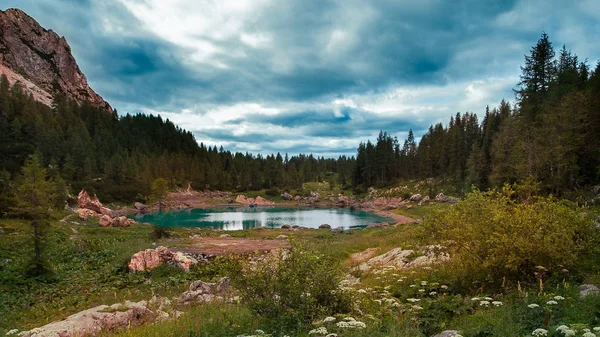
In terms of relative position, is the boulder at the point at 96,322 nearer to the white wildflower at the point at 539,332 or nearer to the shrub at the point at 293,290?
the shrub at the point at 293,290

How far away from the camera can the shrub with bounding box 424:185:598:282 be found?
9.73 metres

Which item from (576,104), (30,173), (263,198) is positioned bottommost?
(263,198)

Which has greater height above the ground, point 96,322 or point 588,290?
point 588,290

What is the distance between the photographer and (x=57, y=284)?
60.8 feet

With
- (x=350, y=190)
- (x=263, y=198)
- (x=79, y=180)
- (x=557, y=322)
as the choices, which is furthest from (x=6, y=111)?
(x=557, y=322)

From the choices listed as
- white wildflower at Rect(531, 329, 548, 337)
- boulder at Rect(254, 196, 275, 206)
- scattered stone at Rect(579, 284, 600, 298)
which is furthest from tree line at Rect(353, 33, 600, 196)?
boulder at Rect(254, 196, 275, 206)

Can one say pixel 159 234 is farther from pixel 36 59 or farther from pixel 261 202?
pixel 36 59

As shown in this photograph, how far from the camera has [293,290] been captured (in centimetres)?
805

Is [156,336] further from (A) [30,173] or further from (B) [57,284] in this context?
(A) [30,173]

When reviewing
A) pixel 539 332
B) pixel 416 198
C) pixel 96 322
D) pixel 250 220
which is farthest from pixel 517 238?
pixel 416 198

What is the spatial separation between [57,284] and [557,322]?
921 inches

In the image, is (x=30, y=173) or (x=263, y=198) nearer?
(x=30, y=173)

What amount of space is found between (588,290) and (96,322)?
13.9 m

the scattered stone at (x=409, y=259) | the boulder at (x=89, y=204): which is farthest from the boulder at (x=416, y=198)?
the boulder at (x=89, y=204)
